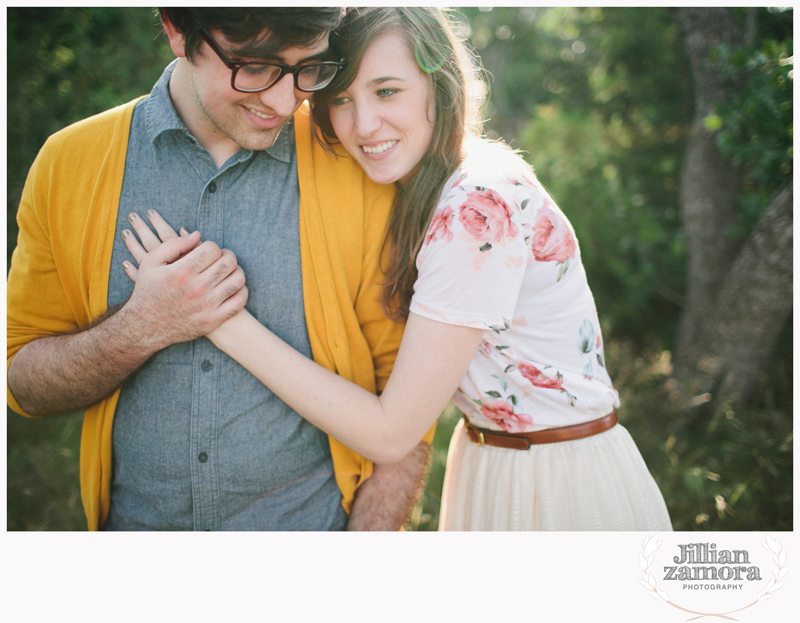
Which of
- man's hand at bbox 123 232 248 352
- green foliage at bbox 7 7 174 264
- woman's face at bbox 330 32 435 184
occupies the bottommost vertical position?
man's hand at bbox 123 232 248 352

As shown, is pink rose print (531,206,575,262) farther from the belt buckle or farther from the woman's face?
the belt buckle

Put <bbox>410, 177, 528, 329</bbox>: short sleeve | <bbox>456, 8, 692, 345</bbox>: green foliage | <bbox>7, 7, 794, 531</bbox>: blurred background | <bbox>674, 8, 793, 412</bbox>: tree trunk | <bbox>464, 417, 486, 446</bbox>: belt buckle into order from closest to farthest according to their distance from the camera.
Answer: <bbox>410, 177, 528, 329</bbox>: short sleeve
<bbox>464, 417, 486, 446</bbox>: belt buckle
<bbox>7, 7, 794, 531</bbox>: blurred background
<bbox>674, 8, 793, 412</bbox>: tree trunk
<bbox>456, 8, 692, 345</bbox>: green foliage

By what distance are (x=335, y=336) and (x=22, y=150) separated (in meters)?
2.24

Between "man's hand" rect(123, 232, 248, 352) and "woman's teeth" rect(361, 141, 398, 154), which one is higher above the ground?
"woman's teeth" rect(361, 141, 398, 154)

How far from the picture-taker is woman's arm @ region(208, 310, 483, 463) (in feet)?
4.01

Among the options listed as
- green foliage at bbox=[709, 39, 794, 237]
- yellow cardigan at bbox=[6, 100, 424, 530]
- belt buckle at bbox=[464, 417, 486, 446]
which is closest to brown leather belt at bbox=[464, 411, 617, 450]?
belt buckle at bbox=[464, 417, 486, 446]

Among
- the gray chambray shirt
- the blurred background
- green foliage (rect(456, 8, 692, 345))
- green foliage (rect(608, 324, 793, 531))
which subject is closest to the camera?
the gray chambray shirt

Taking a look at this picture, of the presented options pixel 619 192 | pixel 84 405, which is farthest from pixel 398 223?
pixel 619 192

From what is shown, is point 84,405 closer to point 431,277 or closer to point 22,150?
point 431,277

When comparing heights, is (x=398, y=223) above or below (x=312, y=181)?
below

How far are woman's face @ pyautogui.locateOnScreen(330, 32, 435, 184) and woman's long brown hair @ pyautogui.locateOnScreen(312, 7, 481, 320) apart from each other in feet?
0.08

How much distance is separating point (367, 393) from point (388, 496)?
0.45 metres

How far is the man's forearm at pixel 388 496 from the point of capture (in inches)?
61.7

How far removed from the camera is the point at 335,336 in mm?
1441
